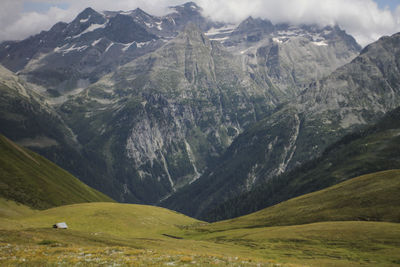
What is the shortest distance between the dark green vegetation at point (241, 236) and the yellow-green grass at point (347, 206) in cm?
26

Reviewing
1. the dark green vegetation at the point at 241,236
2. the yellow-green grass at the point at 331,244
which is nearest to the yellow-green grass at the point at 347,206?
the dark green vegetation at the point at 241,236

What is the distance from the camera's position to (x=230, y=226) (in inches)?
5477

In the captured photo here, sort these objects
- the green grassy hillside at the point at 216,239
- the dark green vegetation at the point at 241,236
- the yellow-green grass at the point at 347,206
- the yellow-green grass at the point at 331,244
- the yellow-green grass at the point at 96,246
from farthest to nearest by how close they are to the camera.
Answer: the yellow-green grass at the point at 347,206
the yellow-green grass at the point at 331,244
the dark green vegetation at the point at 241,236
the green grassy hillside at the point at 216,239
the yellow-green grass at the point at 96,246

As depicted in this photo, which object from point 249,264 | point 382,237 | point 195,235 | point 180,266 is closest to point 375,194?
point 382,237

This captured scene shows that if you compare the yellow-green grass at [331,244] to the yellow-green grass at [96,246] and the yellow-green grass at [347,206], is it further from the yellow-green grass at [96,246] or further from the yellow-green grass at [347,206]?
the yellow-green grass at [347,206]

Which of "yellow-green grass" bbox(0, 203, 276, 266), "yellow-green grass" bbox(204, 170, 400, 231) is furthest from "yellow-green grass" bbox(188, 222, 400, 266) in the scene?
"yellow-green grass" bbox(204, 170, 400, 231)

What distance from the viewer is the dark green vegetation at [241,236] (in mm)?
41438

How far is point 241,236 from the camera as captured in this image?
105m

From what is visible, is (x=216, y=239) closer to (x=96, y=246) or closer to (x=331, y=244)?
(x=331, y=244)

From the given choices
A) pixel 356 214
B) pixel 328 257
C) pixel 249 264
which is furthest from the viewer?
pixel 356 214

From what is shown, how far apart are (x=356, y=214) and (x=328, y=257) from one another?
43.9 metres

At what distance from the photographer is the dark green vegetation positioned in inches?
1631

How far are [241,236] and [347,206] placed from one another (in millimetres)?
37943

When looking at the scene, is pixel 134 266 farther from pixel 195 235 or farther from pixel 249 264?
pixel 195 235
